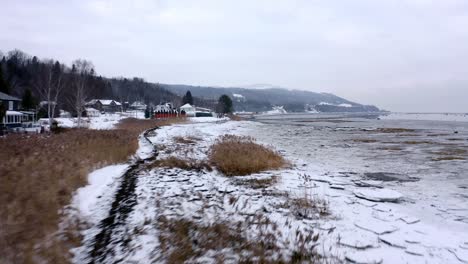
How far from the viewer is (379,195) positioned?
9.46 metres

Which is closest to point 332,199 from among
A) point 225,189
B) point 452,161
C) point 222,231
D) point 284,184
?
point 284,184

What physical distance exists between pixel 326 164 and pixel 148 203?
10.3 meters

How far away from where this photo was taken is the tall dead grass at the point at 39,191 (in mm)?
5152

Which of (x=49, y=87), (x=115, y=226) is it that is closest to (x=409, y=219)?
(x=115, y=226)

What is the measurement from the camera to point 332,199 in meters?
9.16

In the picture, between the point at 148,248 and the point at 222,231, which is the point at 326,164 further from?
the point at 148,248

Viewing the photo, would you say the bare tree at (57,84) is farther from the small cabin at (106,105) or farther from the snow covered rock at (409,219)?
the snow covered rock at (409,219)

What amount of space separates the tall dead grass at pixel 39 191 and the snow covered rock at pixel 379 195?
8.08 m

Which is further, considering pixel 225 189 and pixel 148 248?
pixel 225 189

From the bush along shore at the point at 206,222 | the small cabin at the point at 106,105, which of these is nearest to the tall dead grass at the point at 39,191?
the bush along shore at the point at 206,222

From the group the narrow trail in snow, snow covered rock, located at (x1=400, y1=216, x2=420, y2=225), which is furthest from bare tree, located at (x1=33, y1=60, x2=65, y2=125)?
snow covered rock, located at (x1=400, y1=216, x2=420, y2=225)

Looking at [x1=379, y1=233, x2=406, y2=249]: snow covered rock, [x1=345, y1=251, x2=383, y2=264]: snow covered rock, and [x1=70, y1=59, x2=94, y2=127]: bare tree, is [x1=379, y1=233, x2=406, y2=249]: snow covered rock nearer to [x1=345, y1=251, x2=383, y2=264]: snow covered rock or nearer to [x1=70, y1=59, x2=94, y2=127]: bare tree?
[x1=345, y1=251, x2=383, y2=264]: snow covered rock

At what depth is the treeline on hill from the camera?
1870 inches

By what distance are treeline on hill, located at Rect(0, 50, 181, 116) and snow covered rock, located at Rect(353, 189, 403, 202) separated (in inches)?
1462
